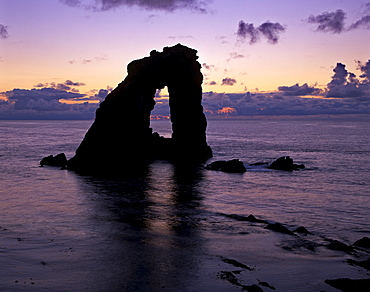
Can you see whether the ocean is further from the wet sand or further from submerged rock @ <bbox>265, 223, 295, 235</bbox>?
submerged rock @ <bbox>265, 223, 295, 235</bbox>

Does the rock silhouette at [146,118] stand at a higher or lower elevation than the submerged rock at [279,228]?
higher

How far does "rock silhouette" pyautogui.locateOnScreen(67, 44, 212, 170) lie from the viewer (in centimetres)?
5448

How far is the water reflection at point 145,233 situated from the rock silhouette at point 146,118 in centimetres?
1440

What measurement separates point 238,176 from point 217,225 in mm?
22800

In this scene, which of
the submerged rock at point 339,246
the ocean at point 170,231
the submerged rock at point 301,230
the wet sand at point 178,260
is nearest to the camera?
the wet sand at point 178,260

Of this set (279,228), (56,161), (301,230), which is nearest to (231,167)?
(56,161)

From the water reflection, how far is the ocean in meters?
0.06

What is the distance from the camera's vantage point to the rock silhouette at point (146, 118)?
54.5 metres

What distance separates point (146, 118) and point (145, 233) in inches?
1754

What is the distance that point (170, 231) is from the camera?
838 inches

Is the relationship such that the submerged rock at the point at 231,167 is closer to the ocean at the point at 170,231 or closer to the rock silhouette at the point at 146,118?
the ocean at the point at 170,231

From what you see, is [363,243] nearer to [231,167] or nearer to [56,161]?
[231,167]

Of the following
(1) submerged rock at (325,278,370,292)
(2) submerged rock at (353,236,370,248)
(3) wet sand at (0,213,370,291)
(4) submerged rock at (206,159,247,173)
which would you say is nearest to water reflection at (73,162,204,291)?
(3) wet sand at (0,213,370,291)

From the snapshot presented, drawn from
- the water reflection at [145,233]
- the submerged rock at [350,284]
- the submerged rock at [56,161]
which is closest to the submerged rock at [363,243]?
the submerged rock at [350,284]
